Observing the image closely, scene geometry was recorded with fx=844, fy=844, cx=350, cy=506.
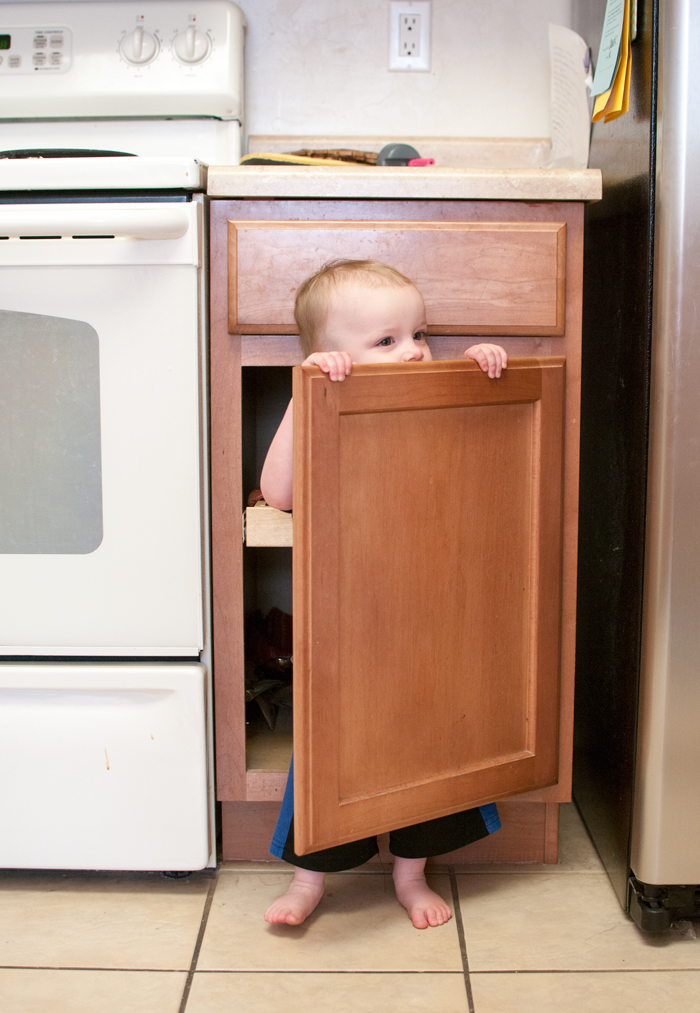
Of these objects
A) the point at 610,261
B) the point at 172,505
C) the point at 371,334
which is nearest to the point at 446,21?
the point at 610,261

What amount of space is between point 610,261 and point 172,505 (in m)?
0.61

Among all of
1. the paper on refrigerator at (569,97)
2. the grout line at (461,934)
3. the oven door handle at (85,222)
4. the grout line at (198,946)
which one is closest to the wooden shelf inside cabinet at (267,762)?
the grout line at (198,946)

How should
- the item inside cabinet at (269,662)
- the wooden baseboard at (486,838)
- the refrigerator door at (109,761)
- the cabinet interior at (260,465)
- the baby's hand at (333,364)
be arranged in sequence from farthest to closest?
the cabinet interior at (260,465) < the item inside cabinet at (269,662) < the wooden baseboard at (486,838) < the refrigerator door at (109,761) < the baby's hand at (333,364)

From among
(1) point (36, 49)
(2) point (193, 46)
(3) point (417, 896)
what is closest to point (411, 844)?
(3) point (417, 896)

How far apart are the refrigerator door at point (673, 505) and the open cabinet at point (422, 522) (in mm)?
111

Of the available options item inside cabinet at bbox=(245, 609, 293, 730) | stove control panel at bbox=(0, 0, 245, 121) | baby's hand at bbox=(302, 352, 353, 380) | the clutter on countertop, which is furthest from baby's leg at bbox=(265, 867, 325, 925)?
stove control panel at bbox=(0, 0, 245, 121)

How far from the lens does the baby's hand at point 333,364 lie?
0.78 metres

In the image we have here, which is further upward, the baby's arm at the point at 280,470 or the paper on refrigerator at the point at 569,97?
the paper on refrigerator at the point at 569,97

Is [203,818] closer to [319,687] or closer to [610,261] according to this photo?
[319,687]

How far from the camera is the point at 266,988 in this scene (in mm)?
870

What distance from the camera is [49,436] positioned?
96 cm

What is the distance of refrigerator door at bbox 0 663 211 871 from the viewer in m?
0.99

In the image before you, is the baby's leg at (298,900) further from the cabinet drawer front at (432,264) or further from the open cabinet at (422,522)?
the cabinet drawer front at (432,264)

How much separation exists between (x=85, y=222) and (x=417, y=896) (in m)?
0.85
